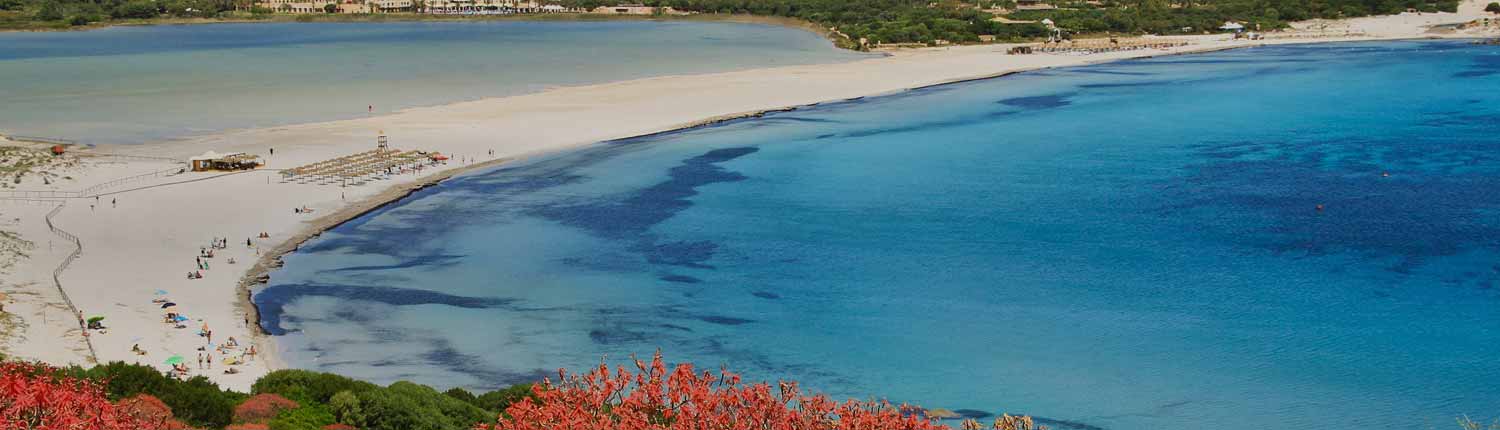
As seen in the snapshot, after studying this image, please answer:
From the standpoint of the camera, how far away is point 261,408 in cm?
1759

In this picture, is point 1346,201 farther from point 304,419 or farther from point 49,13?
point 49,13

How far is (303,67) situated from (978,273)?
71.1 metres

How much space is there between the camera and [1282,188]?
43562mm

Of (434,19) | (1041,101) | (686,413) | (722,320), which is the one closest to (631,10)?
(434,19)

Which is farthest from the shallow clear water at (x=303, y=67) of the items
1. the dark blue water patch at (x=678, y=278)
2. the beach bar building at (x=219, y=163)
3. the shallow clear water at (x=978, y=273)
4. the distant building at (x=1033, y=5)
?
the dark blue water patch at (x=678, y=278)

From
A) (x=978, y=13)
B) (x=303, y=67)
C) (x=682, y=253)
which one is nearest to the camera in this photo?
(x=682, y=253)

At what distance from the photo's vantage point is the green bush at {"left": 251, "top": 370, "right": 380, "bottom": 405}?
737 inches

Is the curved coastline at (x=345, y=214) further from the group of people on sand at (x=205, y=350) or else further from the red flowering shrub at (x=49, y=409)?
the red flowering shrub at (x=49, y=409)

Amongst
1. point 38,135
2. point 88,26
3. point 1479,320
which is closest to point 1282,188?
point 1479,320

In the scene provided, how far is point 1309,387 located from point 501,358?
581 inches

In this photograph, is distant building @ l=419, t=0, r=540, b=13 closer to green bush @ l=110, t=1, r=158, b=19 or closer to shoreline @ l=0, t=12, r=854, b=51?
Result: shoreline @ l=0, t=12, r=854, b=51

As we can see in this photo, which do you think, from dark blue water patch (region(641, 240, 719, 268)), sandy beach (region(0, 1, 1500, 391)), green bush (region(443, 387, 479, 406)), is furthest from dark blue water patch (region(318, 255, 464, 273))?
green bush (region(443, 387, 479, 406))

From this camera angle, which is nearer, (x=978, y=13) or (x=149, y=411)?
(x=149, y=411)

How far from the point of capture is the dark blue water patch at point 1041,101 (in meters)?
68.5
